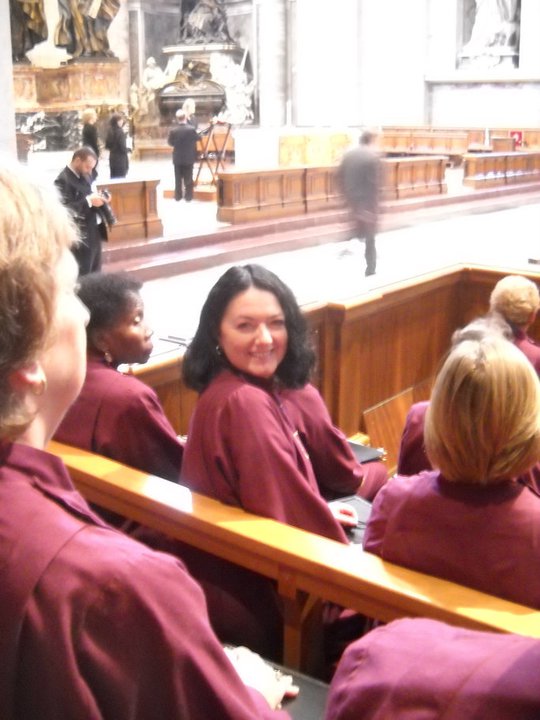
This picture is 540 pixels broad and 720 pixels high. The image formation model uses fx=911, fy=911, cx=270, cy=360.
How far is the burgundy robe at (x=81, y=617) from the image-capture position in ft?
3.05

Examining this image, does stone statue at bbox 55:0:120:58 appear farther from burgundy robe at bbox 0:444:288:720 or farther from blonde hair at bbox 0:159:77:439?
burgundy robe at bbox 0:444:288:720

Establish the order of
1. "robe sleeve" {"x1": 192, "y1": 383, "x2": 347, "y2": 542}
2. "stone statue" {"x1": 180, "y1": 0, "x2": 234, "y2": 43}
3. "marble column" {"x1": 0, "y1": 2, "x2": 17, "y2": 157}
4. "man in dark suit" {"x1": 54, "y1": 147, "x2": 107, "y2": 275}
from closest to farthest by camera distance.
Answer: "robe sleeve" {"x1": 192, "y1": 383, "x2": 347, "y2": 542} → "man in dark suit" {"x1": 54, "y1": 147, "x2": 107, "y2": 275} → "marble column" {"x1": 0, "y1": 2, "x2": 17, "y2": 157} → "stone statue" {"x1": 180, "y1": 0, "x2": 234, "y2": 43}

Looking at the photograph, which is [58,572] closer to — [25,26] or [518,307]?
[518,307]

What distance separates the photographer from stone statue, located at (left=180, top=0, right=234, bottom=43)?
22.7 meters

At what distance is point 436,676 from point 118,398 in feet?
5.35

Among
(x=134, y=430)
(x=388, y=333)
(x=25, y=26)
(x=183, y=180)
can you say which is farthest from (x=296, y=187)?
(x=134, y=430)

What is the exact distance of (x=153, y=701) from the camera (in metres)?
1.01

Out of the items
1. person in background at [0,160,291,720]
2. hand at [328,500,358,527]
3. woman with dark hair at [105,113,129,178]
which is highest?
woman with dark hair at [105,113,129,178]

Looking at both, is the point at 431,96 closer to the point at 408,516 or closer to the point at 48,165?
the point at 48,165

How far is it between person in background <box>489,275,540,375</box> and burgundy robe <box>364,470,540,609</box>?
6.50 ft

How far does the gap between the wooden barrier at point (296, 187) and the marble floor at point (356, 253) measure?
1.49ft

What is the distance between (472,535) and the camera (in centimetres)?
180

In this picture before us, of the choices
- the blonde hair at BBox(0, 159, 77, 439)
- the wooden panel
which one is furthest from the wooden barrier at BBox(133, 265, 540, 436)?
the blonde hair at BBox(0, 159, 77, 439)

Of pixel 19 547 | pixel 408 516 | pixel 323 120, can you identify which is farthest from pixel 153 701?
pixel 323 120
